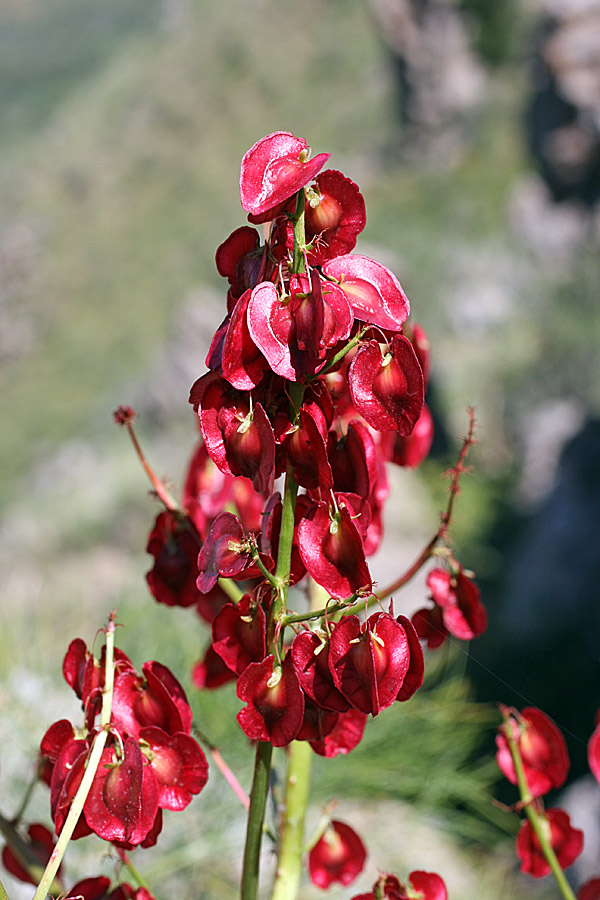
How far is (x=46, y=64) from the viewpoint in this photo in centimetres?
1136

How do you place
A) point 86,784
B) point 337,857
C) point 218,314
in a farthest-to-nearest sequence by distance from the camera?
point 218,314 → point 337,857 → point 86,784

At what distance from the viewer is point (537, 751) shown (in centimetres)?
53

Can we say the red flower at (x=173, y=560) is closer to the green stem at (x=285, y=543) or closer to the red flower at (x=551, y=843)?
the green stem at (x=285, y=543)

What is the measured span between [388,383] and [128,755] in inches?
7.7

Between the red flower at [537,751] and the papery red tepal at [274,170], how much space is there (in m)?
0.34

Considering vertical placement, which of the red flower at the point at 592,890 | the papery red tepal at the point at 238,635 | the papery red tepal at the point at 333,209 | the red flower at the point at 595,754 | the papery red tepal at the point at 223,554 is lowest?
the red flower at the point at 592,890

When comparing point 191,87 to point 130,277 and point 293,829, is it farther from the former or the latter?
point 293,829

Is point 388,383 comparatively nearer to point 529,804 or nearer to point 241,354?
point 241,354

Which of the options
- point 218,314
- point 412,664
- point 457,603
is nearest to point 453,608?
point 457,603

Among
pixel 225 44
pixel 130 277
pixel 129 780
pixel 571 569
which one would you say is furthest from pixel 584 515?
pixel 225 44

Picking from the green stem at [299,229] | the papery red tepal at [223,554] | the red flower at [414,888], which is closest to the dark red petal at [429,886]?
the red flower at [414,888]

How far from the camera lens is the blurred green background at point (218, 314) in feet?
5.83

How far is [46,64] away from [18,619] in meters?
11.1

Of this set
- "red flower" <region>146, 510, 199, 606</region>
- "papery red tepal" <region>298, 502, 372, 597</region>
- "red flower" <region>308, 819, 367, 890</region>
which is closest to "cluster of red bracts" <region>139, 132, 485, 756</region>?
"papery red tepal" <region>298, 502, 372, 597</region>
